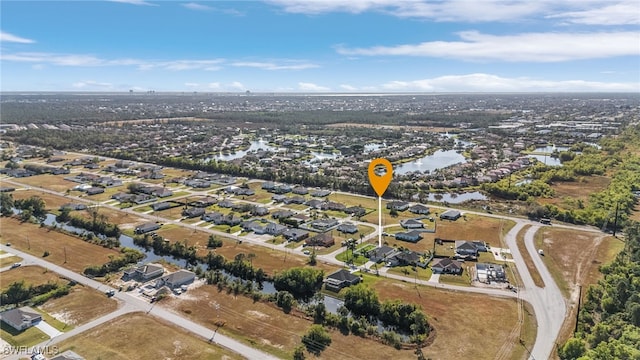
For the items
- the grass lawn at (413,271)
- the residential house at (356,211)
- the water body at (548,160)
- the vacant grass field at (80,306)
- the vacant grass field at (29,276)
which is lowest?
the vacant grass field at (80,306)

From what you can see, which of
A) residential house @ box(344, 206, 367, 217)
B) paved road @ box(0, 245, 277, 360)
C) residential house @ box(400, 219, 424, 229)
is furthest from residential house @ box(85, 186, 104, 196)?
residential house @ box(400, 219, 424, 229)

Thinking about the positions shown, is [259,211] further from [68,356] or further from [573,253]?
[573,253]

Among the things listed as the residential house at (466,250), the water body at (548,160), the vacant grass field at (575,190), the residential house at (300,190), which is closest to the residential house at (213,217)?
the residential house at (300,190)

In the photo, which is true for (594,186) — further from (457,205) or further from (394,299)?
(394,299)

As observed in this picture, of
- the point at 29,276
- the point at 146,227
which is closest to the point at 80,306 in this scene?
the point at 29,276

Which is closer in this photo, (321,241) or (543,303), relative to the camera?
(543,303)

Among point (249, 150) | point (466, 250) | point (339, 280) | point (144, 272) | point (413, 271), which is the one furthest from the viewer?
point (249, 150)

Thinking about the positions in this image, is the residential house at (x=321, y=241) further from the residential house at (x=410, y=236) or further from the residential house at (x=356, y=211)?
the residential house at (x=356, y=211)
